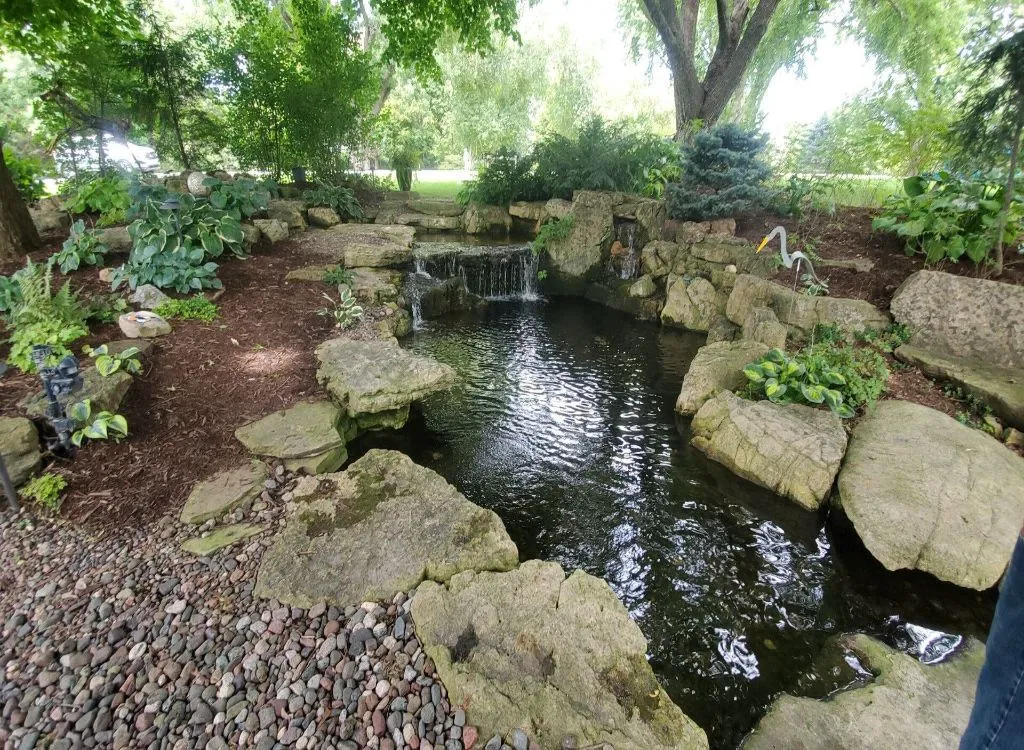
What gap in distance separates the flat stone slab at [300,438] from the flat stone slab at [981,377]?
4946 mm

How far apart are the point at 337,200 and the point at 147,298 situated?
18.0ft

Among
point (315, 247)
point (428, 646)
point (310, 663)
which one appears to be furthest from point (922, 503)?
point (315, 247)

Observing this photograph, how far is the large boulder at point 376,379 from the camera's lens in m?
3.54

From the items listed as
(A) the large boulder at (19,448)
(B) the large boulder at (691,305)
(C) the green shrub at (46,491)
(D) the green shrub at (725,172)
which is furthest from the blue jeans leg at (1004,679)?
(D) the green shrub at (725,172)

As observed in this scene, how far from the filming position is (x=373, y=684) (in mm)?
1803

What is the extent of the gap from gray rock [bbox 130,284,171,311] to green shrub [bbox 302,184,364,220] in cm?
512

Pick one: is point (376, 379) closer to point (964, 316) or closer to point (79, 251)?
point (79, 251)

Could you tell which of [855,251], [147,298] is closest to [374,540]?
[147,298]

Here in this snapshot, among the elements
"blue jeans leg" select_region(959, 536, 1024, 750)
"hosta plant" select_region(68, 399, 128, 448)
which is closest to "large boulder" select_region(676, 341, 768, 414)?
"blue jeans leg" select_region(959, 536, 1024, 750)

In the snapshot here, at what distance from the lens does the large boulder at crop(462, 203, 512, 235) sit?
9992 millimetres

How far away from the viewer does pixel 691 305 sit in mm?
6758

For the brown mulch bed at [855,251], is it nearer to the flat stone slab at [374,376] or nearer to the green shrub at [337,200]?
the flat stone slab at [374,376]

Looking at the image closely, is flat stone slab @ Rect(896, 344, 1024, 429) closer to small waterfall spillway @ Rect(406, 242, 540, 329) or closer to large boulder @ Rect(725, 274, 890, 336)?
large boulder @ Rect(725, 274, 890, 336)

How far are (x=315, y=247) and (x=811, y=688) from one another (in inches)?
274
